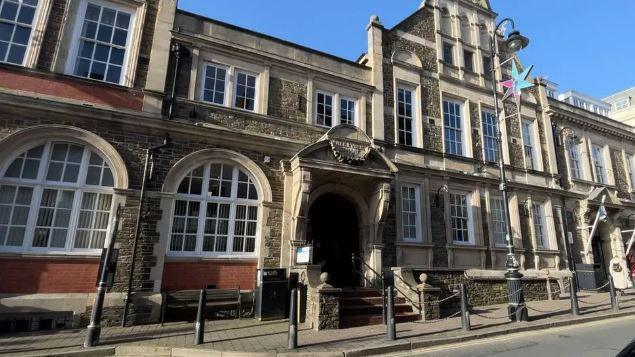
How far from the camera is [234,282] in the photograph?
419 inches

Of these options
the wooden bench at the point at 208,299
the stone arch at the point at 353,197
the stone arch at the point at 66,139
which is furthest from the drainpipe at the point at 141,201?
the stone arch at the point at 353,197

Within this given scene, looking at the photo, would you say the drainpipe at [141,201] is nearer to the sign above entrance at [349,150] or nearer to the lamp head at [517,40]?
the sign above entrance at [349,150]

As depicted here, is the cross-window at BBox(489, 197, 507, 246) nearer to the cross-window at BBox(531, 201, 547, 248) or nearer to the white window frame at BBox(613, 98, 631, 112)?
the cross-window at BBox(531, 201, 547, 248)

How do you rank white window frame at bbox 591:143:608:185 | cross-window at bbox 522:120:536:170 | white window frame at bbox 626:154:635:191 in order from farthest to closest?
1. white window frame at bbox 626:154:635:191
2. white window frame at bbox 591:143:608:185
3. cross-window at bbox 522:120:536:170

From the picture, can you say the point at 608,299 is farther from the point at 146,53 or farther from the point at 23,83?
the point at 23,83

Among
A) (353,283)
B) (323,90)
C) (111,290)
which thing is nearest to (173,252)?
(111,290)

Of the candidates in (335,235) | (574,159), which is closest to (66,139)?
(335,235)

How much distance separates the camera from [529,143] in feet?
59.8

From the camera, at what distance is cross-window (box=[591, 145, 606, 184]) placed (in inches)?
805

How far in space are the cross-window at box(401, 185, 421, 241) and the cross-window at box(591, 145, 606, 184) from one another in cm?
1305

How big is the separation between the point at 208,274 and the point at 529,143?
639 inches

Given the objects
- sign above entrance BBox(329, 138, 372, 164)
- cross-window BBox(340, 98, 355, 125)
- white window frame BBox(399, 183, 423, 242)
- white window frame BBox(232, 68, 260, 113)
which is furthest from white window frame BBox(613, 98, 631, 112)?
white window frame BBox(232, 68, 260, 113)

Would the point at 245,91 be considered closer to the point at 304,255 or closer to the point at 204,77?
the point at 204,77

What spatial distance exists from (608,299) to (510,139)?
7.54 meters
